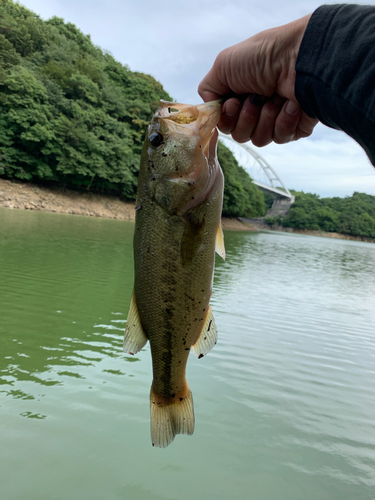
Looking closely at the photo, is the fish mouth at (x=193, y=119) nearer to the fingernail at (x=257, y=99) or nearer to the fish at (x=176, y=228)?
the fish at (x=176, y=228)

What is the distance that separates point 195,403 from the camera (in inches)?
197

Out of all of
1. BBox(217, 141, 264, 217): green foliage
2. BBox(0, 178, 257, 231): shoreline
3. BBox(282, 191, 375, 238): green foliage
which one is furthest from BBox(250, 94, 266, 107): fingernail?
BBox(282, 191, 375, 238): green foliage

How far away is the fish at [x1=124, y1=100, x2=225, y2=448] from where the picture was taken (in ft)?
6.05

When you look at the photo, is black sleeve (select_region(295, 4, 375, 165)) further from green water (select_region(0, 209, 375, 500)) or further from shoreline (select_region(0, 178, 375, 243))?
shoreline (select_region(0, 178, 375, 243))

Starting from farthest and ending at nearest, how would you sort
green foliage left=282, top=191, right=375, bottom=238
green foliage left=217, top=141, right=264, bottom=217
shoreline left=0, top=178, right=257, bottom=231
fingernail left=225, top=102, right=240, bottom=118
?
green foliage left=282, top=191, right=375, bottom=238 < green foliage left=217, top=141, right=264, bottom=217 < shoreline left=0, top=178, right=257, bottom=231 < fingernail left=225, top=102, right=240, bottom=118

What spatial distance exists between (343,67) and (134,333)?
162 centimetres

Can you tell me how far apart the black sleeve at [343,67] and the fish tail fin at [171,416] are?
5.28ft

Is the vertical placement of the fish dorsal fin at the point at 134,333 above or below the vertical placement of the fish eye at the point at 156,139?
below

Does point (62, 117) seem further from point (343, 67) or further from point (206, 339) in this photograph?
point (343, 67)

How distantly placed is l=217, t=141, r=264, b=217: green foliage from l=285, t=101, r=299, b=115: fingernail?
1995 inches

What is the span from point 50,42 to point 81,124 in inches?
900

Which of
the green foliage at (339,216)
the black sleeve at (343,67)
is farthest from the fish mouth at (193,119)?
the green foliage at (339,216)

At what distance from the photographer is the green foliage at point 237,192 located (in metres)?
61.8

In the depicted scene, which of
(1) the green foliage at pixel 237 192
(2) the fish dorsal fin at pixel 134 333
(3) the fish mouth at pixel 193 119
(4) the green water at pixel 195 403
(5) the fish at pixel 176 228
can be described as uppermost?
(1) the green foliage at pixel 237 192
